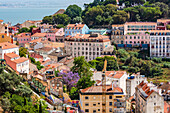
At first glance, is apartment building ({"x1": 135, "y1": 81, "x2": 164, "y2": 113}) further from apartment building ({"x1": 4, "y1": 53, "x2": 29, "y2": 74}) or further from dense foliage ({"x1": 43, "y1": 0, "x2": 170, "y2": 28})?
dense foliage ({"x1": 43, "y1": 0, "x2": 170, "y2": 28})

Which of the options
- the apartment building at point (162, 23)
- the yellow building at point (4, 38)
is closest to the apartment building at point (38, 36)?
the apartment building at point (162, 23)

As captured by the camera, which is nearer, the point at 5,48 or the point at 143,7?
the point at 5,48

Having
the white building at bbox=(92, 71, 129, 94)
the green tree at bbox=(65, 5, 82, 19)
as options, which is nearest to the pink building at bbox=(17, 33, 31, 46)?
the green tree at bbox=(65, 5, 82, 19)

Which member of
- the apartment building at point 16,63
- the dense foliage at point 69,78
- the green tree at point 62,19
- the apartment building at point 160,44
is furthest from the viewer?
the green tree at point 62,19

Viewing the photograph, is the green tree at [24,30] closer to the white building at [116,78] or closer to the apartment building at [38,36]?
the apartment building at [38,36]

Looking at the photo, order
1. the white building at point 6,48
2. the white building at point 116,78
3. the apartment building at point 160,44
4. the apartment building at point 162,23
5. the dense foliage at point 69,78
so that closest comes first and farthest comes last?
the dense foliage at point 69,78 < the white building at point 6,48 < the white building at point 116,78 < the apartment building at point 160,44 < the apartment building at point 162,23

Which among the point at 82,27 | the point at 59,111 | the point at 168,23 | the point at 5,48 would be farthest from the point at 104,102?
the point at 168,23

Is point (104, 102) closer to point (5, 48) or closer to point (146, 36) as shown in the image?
point (5, 48)
